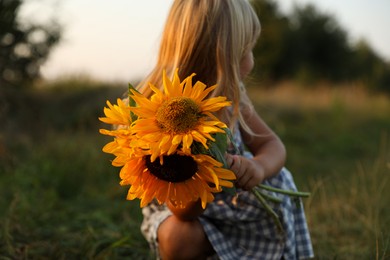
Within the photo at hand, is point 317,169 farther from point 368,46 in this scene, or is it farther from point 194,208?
point 368,46

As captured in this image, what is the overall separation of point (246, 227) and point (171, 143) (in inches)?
37.0

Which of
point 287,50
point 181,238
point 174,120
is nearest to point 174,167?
point 174,120

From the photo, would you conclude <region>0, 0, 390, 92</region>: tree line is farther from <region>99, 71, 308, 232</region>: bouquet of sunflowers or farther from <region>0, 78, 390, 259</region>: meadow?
<region>99, 71, 308, 232</region>: bouquet of sunflowers

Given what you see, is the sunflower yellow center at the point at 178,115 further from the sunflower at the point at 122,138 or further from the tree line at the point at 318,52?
the tree line at the point at 318,52

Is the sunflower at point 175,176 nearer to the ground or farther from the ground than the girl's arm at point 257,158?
farther from the ground

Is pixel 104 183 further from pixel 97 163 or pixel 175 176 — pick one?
pixel 175 176

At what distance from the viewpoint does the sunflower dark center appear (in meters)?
1.31

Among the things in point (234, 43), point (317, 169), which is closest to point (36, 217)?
point (234, 43)

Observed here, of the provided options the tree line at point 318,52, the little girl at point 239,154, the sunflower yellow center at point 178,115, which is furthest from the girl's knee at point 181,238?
the tree line at point 318,52

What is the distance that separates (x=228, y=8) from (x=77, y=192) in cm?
234

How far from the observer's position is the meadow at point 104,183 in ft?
7.88

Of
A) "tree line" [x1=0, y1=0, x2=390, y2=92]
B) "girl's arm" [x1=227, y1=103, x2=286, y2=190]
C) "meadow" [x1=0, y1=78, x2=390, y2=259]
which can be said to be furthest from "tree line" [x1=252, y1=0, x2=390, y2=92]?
"girl's arm" [x1=227, y1=103, x2=286, y2=190]

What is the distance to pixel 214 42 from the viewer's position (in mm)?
1838

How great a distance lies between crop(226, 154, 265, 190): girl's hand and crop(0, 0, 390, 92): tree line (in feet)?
21.5
